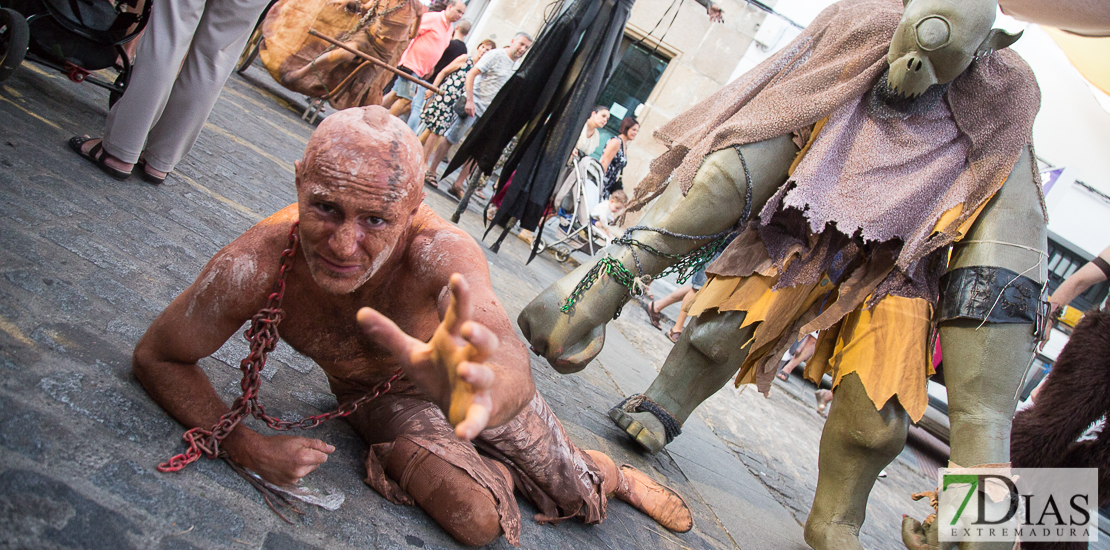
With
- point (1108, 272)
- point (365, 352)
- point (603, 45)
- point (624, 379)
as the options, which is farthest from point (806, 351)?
point (365, 352)

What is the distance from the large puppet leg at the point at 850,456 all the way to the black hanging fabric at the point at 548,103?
8.47 feet

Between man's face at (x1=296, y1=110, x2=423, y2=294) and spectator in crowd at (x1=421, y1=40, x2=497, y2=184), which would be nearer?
man's face at (x1=296, y1=110, x2=423, y2=294)

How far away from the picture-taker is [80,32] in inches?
144

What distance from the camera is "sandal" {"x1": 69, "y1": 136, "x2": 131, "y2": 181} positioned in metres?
3.15

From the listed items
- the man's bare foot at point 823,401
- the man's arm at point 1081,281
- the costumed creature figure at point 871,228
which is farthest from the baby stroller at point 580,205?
the costumed creature figure at point 871,228

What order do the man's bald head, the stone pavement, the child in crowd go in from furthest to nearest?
1. the child in crowd
2. the man's bald head
3. the stone pavement

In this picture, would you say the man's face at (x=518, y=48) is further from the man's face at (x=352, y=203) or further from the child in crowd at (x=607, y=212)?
the man's face at (x=352, y=203)

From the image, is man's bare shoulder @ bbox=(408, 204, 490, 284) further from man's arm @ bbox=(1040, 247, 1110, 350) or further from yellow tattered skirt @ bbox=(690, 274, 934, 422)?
man's arm @ bbox=(1040, 247, 1110, 350)

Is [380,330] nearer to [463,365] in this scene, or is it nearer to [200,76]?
[463,365]

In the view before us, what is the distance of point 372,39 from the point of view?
689 cm

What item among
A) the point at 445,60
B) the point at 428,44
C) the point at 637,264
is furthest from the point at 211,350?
the point at 445,60

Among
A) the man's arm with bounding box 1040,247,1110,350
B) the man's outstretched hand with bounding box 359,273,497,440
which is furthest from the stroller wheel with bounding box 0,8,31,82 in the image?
the man's arm with bounding box 1040,247,1110,350

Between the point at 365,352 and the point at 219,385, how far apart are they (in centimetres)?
42

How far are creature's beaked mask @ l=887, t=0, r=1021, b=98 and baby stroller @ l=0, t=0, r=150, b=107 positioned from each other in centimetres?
358
